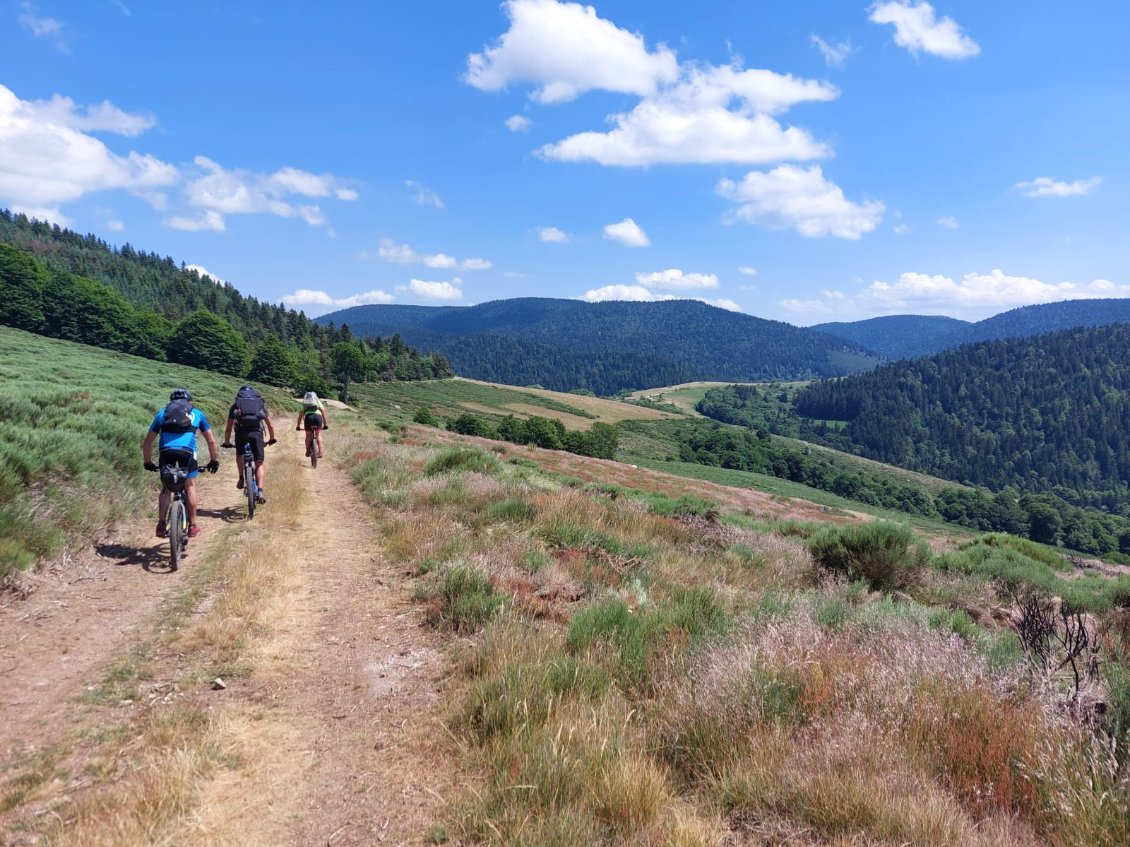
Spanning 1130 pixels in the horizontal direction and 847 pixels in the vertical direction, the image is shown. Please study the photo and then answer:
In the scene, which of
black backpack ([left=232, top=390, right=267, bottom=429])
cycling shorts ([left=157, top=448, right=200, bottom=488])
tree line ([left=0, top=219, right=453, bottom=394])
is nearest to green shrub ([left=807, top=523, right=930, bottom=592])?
cycling shorts ([left=157, top=448, right=200, bottom=488])

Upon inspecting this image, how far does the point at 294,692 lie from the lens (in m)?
4.40

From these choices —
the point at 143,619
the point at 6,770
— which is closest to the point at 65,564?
the point at 143,619

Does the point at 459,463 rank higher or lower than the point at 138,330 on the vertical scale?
lower

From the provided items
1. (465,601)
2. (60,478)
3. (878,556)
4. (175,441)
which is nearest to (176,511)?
(175,441)

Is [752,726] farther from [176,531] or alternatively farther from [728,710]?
[176,531]

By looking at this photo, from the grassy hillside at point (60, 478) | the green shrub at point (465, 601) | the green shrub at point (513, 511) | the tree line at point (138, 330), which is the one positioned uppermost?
the tree line at point (138, 330)

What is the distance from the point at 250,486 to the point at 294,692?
258 inches

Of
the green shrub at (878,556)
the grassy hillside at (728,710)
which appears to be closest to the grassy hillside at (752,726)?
the grassy hillside at (728,710)

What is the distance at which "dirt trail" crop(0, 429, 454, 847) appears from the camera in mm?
3080

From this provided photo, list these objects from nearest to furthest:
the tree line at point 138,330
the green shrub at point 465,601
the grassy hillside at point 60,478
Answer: the green shrub at point 465,601 < the grassy hillside at point 60,478 < the tree line at point 138,330

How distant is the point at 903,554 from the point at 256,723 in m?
10.6

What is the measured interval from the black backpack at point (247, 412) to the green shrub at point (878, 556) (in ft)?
35.5

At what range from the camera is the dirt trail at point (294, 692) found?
3.08m

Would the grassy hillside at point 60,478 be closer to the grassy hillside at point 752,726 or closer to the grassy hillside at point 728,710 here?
the grassy hillside at point 728,710
